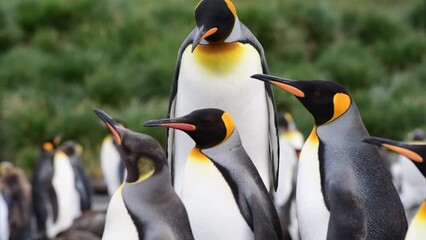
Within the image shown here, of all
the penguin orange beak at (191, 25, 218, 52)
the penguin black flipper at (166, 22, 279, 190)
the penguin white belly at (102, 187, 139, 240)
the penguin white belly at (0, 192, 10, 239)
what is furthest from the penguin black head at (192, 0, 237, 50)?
the penguin white belly at (0, 192, 10, 239)

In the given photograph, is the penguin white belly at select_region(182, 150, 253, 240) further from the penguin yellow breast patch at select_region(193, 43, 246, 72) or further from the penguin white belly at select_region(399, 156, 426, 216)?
the penguin white belly at select_region(399, 156, 426, 216)

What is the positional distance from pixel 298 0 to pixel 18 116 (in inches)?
265

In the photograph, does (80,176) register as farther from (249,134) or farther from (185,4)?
(185,4)

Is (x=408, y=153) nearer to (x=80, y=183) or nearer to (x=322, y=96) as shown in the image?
(x=322, y=96)

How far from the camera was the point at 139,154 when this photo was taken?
3410 mm

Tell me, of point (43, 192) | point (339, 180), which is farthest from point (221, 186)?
point (43, 192)

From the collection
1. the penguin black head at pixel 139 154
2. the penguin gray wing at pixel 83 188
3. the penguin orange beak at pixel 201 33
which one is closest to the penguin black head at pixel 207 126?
the penguin black head at pixel 139 154

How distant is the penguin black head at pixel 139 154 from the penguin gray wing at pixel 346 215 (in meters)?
0.66

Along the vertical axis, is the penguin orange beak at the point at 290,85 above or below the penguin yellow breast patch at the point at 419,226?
above

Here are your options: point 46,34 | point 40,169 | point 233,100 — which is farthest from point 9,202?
point 46,34

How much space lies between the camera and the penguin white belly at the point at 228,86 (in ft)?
14.1

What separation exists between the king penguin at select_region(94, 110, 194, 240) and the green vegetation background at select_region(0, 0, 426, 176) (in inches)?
309

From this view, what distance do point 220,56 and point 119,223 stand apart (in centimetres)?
113

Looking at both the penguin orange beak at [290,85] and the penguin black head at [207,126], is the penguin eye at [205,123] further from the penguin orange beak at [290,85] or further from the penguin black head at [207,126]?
the penguin orange beak at [290,85]
